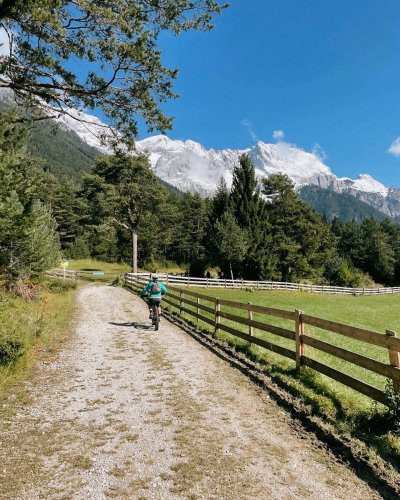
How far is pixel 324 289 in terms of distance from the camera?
48.9 metres

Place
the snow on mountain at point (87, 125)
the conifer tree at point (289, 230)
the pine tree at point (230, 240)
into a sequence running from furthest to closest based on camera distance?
the conifer tree at point (289, 230), the pine tree at point (230, 240), the snow on mountain at point (87, 125)

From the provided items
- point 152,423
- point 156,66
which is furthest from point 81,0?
point 152,423

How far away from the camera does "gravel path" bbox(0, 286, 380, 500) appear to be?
4.13 m

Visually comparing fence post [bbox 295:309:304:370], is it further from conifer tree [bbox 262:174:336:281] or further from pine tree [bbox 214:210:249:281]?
conifer tree [bbox 262:174:336:281]

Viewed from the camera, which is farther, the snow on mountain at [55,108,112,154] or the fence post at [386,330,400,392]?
the snow on mountain at [55,108,112,154]

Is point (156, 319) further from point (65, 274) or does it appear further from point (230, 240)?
point (230, 240)

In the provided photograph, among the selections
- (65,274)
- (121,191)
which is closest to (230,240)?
(121,191)

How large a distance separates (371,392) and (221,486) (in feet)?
10.1

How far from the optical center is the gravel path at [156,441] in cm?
413

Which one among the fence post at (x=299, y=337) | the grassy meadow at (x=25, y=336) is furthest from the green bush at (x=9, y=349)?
the fence post at (x=299, y=337)

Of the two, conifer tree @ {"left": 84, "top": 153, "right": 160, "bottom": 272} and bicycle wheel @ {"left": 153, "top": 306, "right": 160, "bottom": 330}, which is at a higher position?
conifer tree @ {"left": 84, "top": 153, "right": 160, "bottom": 272}

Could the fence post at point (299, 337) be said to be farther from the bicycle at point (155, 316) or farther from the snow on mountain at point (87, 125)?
the snow on mountain at point (87, 125)

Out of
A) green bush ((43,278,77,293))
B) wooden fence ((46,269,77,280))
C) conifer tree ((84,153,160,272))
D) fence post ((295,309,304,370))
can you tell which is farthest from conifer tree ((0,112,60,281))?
conifer tree ((84,153,160,272))

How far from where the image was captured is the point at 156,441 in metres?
5.22
